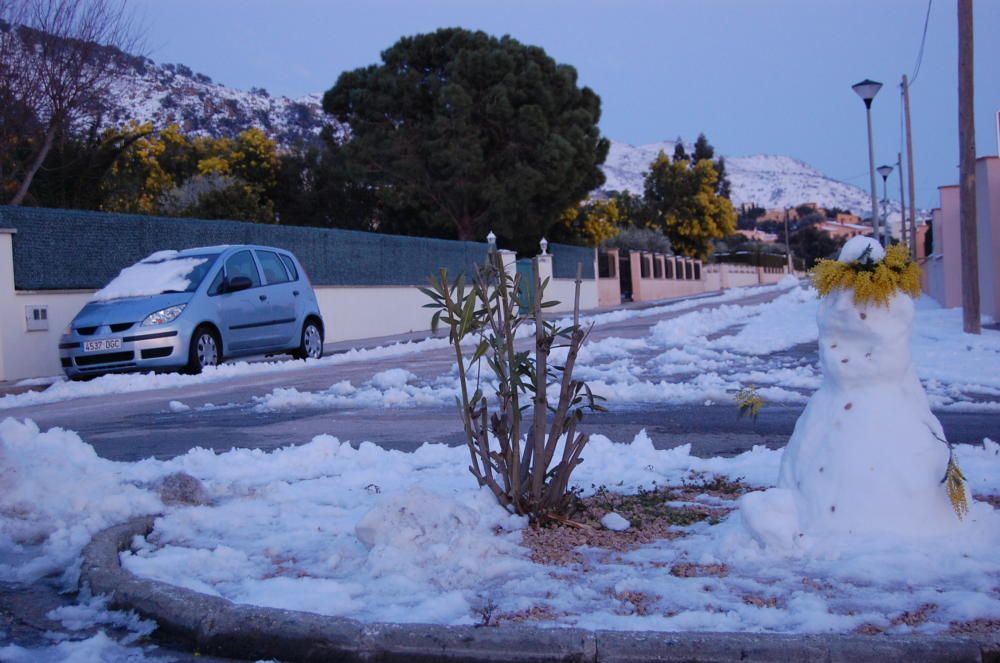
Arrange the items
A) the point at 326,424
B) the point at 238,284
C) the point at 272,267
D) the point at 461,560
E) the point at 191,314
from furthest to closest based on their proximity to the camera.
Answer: the point at 272,267, the point at 238,284, the point at 191,314, the point at 326,424, the point at 461,560

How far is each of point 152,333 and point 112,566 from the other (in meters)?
9.50

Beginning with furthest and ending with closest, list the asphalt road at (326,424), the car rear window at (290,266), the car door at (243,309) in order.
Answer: the car rear window at (290,266)
the car door at (243,309)
the asphalt road at (326,424)

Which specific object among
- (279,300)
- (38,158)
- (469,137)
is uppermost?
(469,137)

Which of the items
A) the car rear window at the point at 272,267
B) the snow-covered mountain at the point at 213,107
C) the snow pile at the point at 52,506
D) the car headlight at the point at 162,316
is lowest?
the snow pile at the point at 52,506

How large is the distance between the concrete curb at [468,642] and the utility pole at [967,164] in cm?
1501

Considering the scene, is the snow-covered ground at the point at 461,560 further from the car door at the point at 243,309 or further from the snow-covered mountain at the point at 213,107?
the snow-covered mountain at the point at 213,107

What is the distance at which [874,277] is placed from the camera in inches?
166

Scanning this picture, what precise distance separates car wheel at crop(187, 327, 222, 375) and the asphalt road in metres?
1.59

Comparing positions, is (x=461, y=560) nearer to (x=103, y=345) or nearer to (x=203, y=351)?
(x=103, y=345)

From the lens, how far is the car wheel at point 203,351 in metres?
13.7

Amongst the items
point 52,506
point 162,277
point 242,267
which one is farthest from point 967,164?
point 52,506

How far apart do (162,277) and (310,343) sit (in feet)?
10.5

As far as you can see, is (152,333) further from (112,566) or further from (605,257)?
(605,257)

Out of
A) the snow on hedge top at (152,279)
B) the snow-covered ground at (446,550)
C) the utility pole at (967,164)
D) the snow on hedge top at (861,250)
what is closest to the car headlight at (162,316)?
the snow on hedge top at (152,279)
